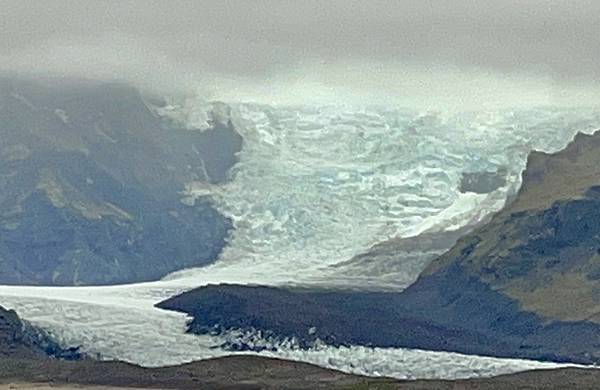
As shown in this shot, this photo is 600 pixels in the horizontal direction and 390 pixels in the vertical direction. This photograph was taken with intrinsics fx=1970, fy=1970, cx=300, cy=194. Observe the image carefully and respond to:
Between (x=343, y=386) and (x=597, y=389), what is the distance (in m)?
26.1

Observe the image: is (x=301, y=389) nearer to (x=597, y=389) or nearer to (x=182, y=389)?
(x=182, y=389)

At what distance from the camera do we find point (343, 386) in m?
196

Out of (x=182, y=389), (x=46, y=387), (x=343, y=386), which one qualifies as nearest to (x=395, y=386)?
Answer: (x=343, y=386)

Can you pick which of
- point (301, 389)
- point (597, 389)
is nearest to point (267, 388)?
point (301, 389)

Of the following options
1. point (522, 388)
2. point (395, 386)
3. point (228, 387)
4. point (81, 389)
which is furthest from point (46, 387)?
point (522, 388)

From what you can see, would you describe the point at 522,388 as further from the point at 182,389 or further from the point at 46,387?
the point at 46,387

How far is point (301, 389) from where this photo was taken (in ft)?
647

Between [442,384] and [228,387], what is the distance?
847 inches

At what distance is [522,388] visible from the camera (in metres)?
194

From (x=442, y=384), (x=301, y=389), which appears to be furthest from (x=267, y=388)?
(x=442, y=384)

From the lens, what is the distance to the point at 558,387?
199 metres

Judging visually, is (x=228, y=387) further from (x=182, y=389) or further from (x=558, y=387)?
(x=558, y=387)

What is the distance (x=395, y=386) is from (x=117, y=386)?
28609mm

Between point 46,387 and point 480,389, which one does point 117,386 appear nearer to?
point 46,387
